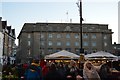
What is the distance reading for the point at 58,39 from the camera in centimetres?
11131

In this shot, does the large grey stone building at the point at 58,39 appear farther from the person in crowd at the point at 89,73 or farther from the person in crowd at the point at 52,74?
the person in crowd at the point at 89,73

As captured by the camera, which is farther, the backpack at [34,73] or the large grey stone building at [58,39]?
the large grey stone building at [58,39]

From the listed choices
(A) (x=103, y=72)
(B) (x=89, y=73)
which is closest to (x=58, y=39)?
(A) (x=103, y=72)

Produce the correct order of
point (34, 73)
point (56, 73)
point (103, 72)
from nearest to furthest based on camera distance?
1. point (34, 73)
2. point (103, 72)
3. point (56, 73)

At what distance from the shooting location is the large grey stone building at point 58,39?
110m

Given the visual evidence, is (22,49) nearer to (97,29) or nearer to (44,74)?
(97,29)

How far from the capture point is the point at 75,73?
15727mm

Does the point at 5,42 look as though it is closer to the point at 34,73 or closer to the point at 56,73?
the point at 56,73

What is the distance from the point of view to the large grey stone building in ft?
362

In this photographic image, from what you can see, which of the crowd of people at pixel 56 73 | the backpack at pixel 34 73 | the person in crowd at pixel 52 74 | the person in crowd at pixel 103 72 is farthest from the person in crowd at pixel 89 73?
the person in crowd at pixel 52 74

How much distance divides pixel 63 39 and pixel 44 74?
96993mm

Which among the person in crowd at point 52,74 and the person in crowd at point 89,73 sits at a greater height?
the person in crowd at point 89,73

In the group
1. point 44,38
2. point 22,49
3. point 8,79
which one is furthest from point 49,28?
point 8,79

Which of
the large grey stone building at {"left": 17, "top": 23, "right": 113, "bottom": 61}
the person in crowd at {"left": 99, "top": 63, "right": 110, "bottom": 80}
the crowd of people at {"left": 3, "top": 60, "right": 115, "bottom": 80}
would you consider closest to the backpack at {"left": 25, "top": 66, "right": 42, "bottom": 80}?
the crowd of people at {"left": 3, "top": 60, "right": 115, "bottom": 80}
